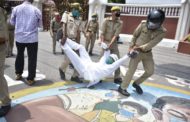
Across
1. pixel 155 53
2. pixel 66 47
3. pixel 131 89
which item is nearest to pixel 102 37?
pixel 66 47

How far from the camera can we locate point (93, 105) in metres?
4.18

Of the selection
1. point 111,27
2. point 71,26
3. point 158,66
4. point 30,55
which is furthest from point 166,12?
point 30,55

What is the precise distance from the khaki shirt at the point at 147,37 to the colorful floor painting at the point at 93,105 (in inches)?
40.4

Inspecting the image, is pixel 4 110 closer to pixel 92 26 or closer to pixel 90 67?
pixel 90 67

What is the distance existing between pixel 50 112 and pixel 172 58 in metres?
6.90

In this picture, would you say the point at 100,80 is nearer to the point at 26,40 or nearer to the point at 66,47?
the point at 66,47

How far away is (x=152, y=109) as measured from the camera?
4.26 meters

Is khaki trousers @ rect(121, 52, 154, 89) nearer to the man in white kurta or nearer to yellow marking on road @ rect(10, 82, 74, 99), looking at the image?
the man in white kurta

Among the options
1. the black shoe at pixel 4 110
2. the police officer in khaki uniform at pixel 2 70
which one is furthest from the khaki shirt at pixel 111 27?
the black shoe at pixel 4 110

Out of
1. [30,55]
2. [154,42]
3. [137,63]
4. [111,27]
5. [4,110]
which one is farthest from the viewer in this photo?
[111,27]

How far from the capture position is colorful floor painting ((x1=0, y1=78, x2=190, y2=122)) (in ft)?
12.2

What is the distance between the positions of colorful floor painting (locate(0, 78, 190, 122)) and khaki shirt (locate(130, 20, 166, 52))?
3.36 ft

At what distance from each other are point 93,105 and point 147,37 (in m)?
1.54

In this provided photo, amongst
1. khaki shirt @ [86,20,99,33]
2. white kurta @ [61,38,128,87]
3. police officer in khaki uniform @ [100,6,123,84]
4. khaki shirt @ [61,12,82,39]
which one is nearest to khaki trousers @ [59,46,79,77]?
white kurta @ [61,38,128,87]
